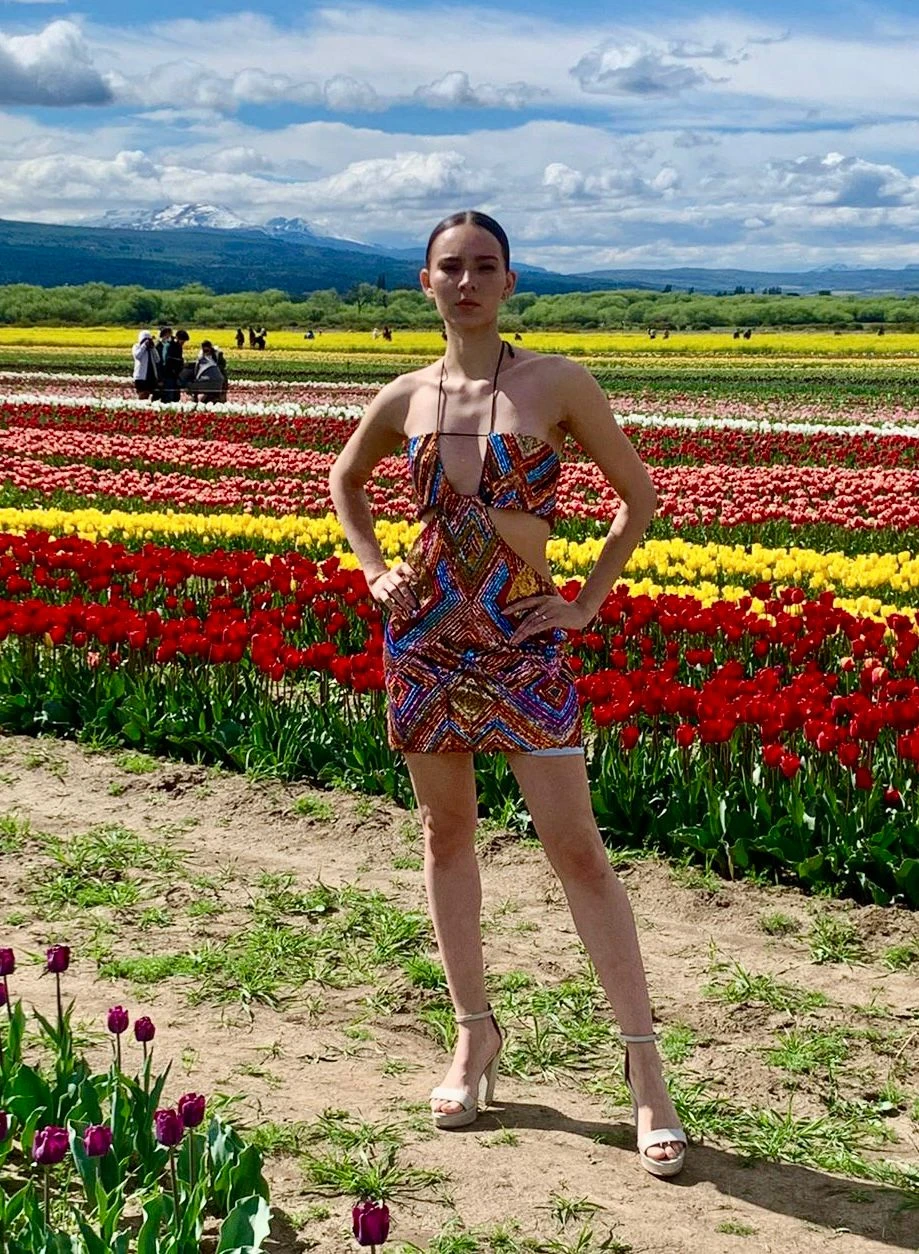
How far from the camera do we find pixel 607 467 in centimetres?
387

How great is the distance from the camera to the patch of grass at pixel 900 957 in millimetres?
5223

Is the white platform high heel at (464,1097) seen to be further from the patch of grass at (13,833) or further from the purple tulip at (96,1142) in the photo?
the patch of grass at (13,833)

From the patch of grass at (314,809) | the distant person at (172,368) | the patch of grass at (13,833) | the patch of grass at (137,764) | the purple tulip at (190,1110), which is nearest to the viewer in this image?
the purple tulip at (190,1110)

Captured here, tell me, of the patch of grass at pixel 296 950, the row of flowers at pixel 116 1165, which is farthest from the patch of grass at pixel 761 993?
the row of flowers at pixel 116 1165

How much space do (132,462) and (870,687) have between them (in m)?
15.6

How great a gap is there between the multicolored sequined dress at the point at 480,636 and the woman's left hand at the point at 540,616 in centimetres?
2

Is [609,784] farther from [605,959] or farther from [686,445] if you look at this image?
[686,445]

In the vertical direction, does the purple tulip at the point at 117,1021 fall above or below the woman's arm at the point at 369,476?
below

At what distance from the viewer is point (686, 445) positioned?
22.2 m

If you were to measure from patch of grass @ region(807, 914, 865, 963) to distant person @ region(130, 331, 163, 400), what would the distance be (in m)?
28.3

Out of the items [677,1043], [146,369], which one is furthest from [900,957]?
[146,369]

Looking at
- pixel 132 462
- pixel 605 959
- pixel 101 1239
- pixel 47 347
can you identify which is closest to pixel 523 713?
pixel 605 959

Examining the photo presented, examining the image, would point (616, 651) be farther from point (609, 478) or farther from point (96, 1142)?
point (96, 1142)

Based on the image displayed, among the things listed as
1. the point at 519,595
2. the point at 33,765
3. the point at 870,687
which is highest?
the point at 519,595
